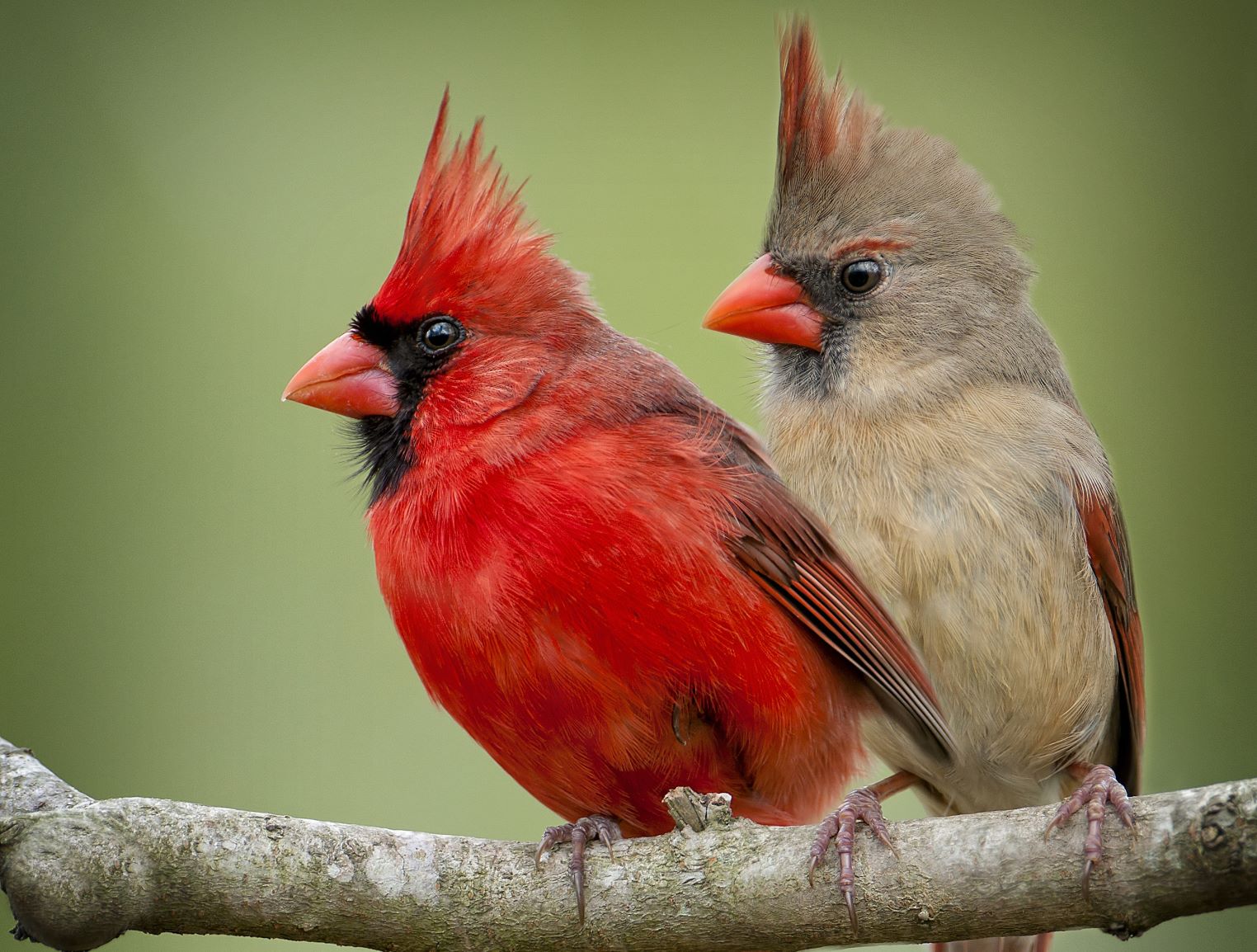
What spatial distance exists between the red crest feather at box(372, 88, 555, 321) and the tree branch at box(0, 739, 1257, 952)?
880 millimetres

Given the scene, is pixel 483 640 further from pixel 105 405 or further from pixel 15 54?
pixel 15 54

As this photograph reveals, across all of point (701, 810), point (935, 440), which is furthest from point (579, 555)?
point (935, 440)

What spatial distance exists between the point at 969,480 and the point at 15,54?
3.92 metres

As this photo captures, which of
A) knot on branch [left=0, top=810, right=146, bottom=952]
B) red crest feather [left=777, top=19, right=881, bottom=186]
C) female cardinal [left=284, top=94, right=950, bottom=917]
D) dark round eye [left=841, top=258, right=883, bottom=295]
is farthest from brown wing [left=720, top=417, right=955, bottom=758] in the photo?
knot on branch [left=0, top=810, right=146, bottom=952]

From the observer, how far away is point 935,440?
258cm

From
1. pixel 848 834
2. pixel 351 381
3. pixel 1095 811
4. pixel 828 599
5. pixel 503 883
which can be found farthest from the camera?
pixel 351 381

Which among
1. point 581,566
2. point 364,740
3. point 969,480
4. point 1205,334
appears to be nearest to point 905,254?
point 969,480

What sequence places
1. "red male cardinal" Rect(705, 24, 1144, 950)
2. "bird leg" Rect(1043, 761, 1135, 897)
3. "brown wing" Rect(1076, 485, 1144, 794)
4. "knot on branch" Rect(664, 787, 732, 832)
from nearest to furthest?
"bird leg" Rect(1043, 761, 1135, 897), "knot on branch" Rect(664, 787, 732, 832), "red male cardinal" Rect(705, 24, 1144, 950), "brown wing" Rect(1076, 485, 1144, 794)

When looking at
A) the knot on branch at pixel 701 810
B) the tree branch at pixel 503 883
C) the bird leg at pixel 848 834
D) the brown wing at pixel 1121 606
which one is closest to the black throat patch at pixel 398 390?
the tree branch at pixel 503 883

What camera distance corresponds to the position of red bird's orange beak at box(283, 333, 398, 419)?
2543 millimetres

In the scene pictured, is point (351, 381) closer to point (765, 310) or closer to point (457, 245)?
point (457, 245)

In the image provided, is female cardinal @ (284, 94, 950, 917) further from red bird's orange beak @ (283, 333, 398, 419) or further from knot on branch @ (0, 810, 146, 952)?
knot on branch @ (0, 810, 146, 952)

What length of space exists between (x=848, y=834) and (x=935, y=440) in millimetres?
747

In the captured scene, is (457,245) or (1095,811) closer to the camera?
(1095,811)
